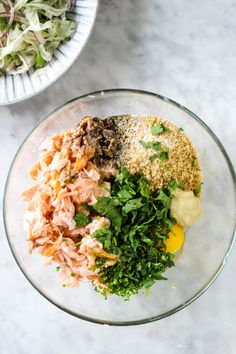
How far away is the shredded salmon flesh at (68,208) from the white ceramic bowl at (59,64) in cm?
27

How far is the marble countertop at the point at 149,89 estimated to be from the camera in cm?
218

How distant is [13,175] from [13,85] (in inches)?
12.6

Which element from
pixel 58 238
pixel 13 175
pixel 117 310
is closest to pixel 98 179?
pixel 58 238

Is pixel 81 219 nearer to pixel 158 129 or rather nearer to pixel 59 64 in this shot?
pixel 158 129

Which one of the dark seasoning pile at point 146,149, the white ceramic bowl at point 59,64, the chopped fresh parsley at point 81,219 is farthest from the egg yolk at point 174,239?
the white ceramic bowl at point 59,64

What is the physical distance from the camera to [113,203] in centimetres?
186

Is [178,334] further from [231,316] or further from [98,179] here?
[98,179]

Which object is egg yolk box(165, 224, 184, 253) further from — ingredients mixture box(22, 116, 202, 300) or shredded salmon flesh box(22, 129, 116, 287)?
shredded salmon flesh box(22, 129, 116, 287)

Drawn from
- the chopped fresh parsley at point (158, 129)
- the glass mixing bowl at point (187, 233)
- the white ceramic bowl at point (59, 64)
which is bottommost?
the glass mixing bowl at point (187, 233)

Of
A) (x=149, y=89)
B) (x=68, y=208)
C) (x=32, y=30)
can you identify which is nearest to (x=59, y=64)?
(x=32, y=30)

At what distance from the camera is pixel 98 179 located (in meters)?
1.90

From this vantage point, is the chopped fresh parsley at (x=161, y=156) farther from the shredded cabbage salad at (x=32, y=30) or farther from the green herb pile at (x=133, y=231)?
the shredded cabbage salad at (x=32, y=30)

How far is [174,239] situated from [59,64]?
72 cm

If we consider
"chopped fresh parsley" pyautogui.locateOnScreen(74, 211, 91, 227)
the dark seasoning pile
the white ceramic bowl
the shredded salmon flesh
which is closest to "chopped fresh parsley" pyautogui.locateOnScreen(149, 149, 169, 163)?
the dark seasoning pile
